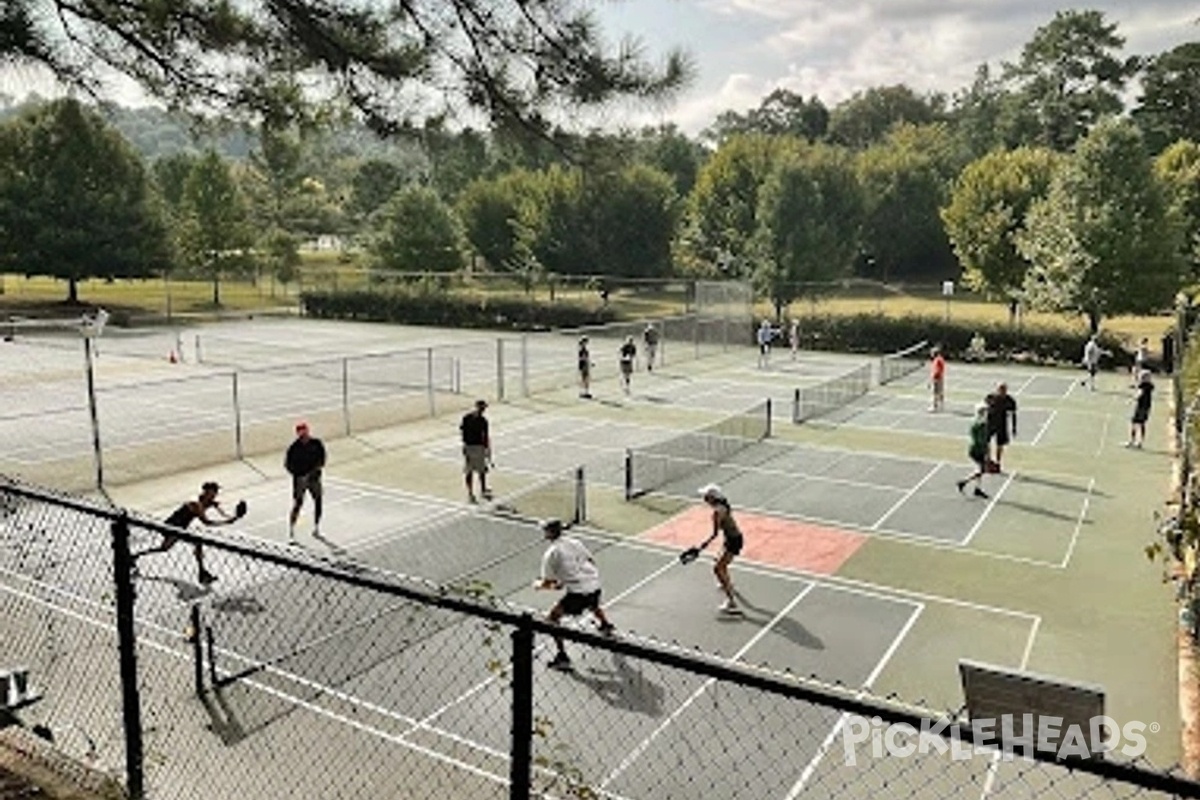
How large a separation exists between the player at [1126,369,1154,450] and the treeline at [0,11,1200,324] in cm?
1205

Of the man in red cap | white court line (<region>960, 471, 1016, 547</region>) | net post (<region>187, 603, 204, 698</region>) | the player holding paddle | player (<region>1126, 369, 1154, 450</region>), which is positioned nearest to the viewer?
net post (<region>187, 603, 204, 698</region>)

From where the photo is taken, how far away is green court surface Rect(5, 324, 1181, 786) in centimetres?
1159

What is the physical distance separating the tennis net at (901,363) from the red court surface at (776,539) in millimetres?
18230

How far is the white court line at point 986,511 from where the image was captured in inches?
629

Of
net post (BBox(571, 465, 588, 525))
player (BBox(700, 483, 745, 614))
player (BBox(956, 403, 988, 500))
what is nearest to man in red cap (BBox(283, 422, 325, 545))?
net post (BBox(571, 465, 588, 525))

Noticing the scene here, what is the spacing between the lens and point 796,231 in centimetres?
5231

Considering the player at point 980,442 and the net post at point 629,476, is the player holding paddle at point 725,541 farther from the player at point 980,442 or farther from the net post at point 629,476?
the player at point 980,442

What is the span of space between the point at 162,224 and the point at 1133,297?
53.7m

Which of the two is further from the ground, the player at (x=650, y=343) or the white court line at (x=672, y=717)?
the player at (x=650, y=343)

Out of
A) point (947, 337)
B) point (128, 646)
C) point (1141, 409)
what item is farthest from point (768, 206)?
point (128, 646)

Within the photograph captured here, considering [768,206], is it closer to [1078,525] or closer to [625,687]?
[1078,525]

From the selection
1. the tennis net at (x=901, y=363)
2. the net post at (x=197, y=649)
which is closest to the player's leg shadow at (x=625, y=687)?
the net post at (x=197, y=649)

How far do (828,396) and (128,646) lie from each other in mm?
25312

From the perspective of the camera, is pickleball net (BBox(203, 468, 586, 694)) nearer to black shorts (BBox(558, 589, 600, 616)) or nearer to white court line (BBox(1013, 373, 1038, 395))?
black shorts (BBox(558, 589, 600, 616))
